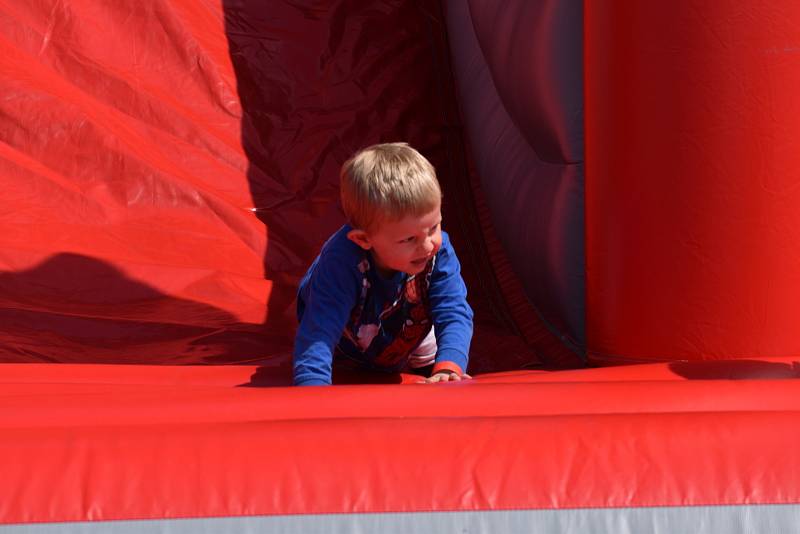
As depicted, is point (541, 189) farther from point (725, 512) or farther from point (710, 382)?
point (725, 512)

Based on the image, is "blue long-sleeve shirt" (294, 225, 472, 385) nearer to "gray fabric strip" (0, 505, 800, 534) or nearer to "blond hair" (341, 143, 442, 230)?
"blond hair" (341, 143, 442, 230)

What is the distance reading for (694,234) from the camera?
3.88 ft

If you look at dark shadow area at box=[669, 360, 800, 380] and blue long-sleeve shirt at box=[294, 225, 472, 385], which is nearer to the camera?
dark shadow area at box=[669, 360, 800, 380]

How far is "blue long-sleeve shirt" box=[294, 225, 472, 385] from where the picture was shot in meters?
1.27

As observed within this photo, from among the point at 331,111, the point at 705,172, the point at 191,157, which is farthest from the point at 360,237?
the point at 331,111

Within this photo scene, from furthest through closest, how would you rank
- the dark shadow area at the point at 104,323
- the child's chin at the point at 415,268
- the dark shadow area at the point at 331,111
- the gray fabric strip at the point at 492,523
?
the dark shadow area at the point at 331,111 → the dark shadow area at the point at 104,323 → the child's chin at the point at 415,268 → the gray fabric strip at the point at 492,523

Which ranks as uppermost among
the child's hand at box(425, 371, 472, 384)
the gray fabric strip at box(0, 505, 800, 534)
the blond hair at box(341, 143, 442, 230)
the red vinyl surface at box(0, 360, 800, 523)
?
the blond hair at box(341, 143, 442, 230)

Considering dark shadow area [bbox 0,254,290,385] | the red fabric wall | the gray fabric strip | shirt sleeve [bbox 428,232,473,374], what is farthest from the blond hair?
the gray fabric strip

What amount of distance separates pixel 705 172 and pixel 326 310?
464 millimetres

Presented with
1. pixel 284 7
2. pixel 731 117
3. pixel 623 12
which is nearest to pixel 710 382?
pixel 731 117

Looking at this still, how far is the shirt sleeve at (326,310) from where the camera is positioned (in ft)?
4.10

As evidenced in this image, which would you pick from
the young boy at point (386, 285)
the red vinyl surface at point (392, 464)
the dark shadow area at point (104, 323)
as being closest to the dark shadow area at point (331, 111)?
the dark shadow area at point (104, 323)

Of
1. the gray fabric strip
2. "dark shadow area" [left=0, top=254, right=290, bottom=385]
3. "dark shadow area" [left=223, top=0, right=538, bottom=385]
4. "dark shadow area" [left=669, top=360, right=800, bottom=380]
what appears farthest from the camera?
"dark shadow area" [left=223, top=0, right=538, bottom=385]

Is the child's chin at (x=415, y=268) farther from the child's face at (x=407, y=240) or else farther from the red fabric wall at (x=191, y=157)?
the red fabric wall at (x=191, y=157)
